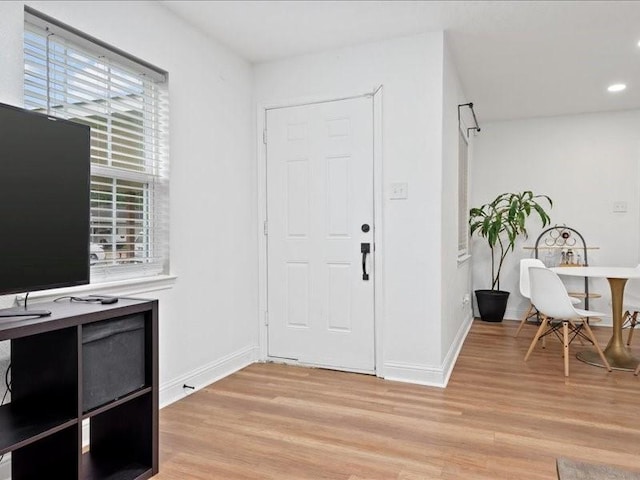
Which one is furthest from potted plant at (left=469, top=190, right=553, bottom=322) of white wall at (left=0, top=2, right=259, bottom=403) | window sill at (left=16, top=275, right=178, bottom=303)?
window sill at (left=16, top=275, right=178, bottom=303)

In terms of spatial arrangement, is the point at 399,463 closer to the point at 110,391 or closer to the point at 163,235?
the point at 110,391

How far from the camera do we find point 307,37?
127 inches

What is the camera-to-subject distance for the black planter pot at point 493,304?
17.5 feet

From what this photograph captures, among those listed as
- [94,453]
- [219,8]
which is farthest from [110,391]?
[219,8]

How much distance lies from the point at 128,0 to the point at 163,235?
4.34ft

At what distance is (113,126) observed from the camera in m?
2.48

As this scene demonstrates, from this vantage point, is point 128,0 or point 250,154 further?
point 250,154

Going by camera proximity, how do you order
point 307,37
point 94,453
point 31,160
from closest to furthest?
point 31,160
point 94,453
point 307,37

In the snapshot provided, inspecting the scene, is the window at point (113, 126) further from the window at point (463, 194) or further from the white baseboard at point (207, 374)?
the window at point (463, 194)

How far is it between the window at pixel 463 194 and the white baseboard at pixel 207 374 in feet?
7.10

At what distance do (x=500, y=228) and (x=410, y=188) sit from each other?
2.45m

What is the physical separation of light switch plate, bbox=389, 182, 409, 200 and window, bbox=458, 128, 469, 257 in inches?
50.7

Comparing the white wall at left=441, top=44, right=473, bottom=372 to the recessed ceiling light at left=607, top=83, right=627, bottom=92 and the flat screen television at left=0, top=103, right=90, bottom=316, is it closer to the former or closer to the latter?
the recessed ceiling light at left=607, top=83, right=627, bottom=92

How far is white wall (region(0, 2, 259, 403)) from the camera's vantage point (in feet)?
8.72
